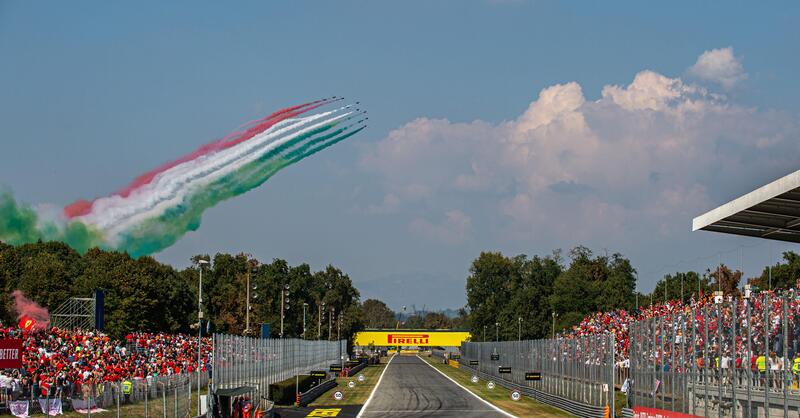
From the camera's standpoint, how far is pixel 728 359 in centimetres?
3447

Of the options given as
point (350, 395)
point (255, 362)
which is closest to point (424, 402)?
point (350, 395)

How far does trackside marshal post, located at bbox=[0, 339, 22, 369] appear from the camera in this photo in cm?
3800

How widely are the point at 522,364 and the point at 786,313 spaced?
184 ft

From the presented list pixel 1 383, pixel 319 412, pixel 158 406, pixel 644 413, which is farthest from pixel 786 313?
pixel 319 412

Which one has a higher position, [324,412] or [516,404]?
[324,412]

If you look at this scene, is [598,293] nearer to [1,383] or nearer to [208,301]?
[208,301]

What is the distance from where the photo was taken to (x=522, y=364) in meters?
86.1

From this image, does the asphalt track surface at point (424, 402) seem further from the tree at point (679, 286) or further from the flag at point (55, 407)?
the tree at point (679, 286)

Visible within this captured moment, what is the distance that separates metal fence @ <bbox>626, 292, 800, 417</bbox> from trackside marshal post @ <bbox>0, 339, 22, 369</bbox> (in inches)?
938

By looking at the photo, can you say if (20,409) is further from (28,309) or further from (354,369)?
(354,369)

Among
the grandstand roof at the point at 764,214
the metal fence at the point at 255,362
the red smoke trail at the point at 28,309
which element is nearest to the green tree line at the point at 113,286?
the red smoke trail at the point at 28,309

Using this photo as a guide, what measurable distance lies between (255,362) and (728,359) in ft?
96.9

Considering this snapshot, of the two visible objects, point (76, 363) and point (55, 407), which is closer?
point (55, 407)

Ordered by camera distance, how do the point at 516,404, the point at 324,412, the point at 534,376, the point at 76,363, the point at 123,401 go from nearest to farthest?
the point at 123,401, the point at 76,363, the point at 324,412, the point at 516,404, the point at 534,376
